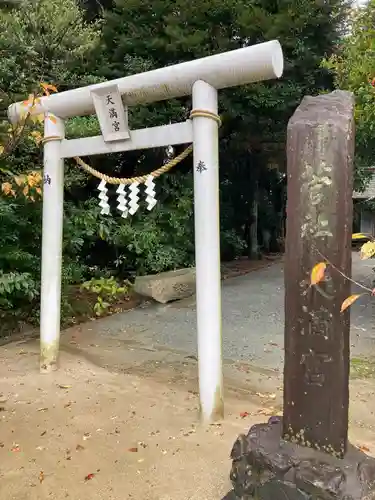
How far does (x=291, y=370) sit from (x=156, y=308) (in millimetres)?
5789

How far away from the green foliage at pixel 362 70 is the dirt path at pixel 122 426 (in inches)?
129

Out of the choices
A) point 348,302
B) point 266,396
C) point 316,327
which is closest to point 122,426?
point 266,396

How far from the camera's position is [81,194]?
8.91 meters

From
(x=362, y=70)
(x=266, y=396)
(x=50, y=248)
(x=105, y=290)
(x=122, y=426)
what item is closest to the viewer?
(x=122, y=426)

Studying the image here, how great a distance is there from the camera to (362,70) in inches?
223

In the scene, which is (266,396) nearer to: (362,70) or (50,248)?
(50,248)

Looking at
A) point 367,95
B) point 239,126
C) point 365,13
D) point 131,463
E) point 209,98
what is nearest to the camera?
point 131,463

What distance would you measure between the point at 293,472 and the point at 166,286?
615 centimetres

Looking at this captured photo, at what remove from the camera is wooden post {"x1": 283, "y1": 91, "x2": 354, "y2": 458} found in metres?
2.25

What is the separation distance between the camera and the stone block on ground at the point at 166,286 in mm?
8219

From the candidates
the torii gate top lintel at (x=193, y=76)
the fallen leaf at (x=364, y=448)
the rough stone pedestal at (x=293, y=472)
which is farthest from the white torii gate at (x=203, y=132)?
the rough stone pedestal at (x=293, y=472)

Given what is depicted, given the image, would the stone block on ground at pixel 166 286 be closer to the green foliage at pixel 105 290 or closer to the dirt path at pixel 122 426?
the green foliage at pixel 105 290

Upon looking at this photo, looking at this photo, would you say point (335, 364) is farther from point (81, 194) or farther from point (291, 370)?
point (81, 194)

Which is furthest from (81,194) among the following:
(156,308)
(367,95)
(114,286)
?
(367,95)
